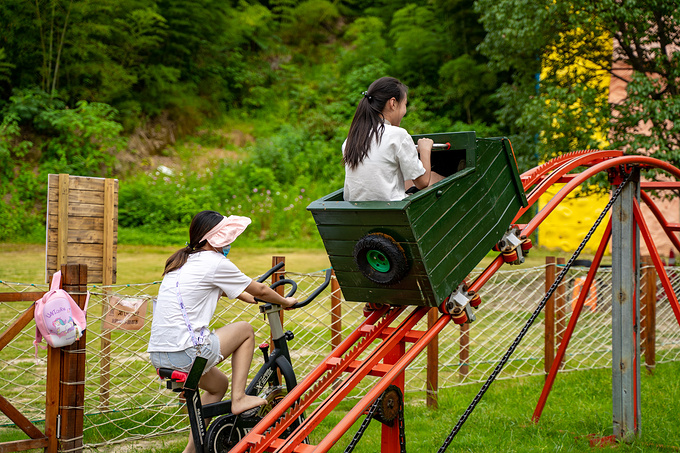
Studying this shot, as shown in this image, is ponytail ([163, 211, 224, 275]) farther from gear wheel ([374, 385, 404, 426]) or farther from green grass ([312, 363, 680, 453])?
green grass ([312, 363, 680, 453])

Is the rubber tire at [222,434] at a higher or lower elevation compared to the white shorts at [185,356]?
lower

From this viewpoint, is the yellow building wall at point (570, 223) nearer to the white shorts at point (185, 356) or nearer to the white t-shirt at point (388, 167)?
the white t-shirt at point (388, 167)

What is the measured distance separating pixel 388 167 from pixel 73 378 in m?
1.96

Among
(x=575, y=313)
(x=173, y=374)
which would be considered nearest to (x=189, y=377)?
(x=173, y=374)

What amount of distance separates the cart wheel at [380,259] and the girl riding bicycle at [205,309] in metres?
0.56

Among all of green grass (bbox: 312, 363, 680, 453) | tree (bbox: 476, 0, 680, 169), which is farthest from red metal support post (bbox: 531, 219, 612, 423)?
tree (bbox: 476, 0, 680, 169)

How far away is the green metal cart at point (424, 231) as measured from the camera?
91.3 inches

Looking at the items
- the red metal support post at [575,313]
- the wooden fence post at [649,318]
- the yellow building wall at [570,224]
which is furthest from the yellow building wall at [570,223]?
the red metal support post at [575,313]

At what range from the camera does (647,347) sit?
19.0 feet

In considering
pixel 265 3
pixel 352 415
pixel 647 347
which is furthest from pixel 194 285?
pixel 265 3

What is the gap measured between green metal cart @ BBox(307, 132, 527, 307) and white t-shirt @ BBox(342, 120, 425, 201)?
0.14m

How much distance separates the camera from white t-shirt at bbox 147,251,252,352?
2607 millimetres

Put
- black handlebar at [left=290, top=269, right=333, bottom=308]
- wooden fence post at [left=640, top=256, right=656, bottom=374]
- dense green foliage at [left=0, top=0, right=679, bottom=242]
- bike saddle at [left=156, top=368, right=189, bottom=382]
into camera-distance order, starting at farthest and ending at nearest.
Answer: dense green foliage at [left=0, top=0, right=679, bottom=242] → wooden fence post at [left=640, top=256, right=656, bottom=374] → black handlebar at [left=290, top=269, right=333, bottom=308] → bike saddle at [left=156, top=368, right=189, bottom=382]

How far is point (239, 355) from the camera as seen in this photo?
2814 mm
